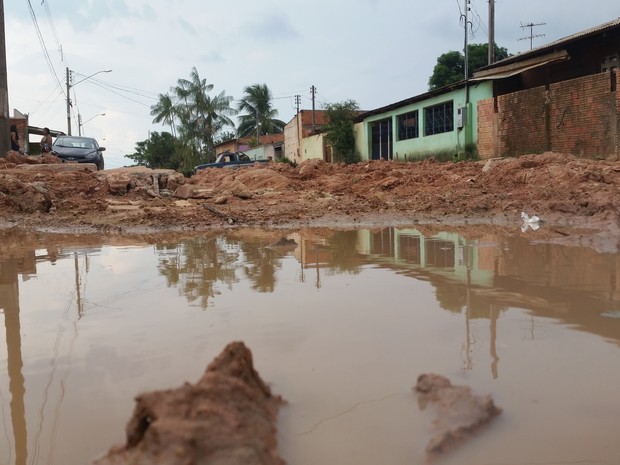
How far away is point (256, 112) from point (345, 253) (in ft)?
156

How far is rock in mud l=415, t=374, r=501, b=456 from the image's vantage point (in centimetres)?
185

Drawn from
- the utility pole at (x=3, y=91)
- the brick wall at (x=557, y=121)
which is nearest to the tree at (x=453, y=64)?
the brick wall at (x=557, y=121)

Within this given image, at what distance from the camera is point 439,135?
2089 cm

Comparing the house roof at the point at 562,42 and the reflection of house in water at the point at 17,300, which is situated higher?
the house roof at the point at 562,42

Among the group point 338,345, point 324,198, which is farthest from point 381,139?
point 338,345

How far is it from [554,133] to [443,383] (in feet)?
48.1

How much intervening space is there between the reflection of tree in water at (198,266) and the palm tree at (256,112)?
44871mm

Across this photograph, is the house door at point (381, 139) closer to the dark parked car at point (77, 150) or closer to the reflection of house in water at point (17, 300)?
the dark parked car at point (77, 150)

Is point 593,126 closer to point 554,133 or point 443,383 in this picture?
point 554,133

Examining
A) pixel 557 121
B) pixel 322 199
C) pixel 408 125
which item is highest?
pixel 408 125

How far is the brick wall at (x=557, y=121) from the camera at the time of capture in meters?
13.4

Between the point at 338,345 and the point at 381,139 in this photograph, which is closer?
the point at 338,345

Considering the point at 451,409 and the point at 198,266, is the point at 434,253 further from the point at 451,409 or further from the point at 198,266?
the point at 451,409

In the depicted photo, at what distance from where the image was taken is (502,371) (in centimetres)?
241
